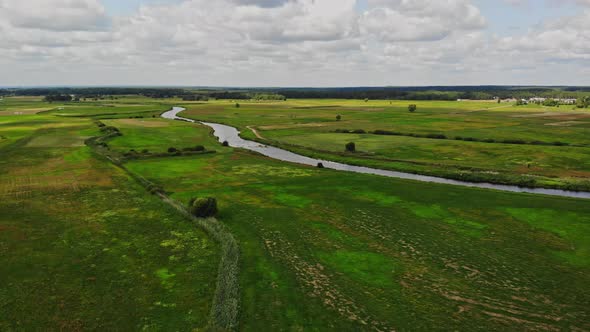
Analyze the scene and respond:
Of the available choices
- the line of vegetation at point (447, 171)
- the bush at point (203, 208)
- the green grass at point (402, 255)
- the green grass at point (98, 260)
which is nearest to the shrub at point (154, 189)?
the green grass at point (98, 260)

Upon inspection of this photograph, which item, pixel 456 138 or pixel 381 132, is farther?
pixel 381 132

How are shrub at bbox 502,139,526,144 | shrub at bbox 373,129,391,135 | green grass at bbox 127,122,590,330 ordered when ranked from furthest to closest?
shrub at bbox 373,129,391,135
shrub at bbox 502,139,526,144
green grass at bbox 127,122,590,330

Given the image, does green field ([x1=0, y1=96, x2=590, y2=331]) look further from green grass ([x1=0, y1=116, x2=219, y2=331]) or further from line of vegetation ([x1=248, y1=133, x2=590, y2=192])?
line of vegetation ([x1=248, y1=133, x2=590, y2=192])

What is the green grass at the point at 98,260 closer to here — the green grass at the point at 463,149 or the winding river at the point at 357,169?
the winding river at the point at 357,169

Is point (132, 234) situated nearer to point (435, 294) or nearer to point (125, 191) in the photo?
point (125, 191)

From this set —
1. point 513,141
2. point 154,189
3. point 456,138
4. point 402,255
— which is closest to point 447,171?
point 402,255

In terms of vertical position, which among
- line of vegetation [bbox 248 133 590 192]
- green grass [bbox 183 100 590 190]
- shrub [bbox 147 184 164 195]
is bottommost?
shrub [bbox 147 184 164 195]

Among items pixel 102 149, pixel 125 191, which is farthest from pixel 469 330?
pixel 102 149

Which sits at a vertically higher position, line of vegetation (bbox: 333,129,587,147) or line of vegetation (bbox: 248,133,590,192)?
line of vegetation (bbox: 333,129,587,147)

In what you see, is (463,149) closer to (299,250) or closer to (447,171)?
(447,171)

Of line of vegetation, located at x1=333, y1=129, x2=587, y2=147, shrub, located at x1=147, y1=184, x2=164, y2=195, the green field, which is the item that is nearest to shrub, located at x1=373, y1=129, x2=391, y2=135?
line of vegetation, located at x1=333, y1=129, x2=587, y2=147
